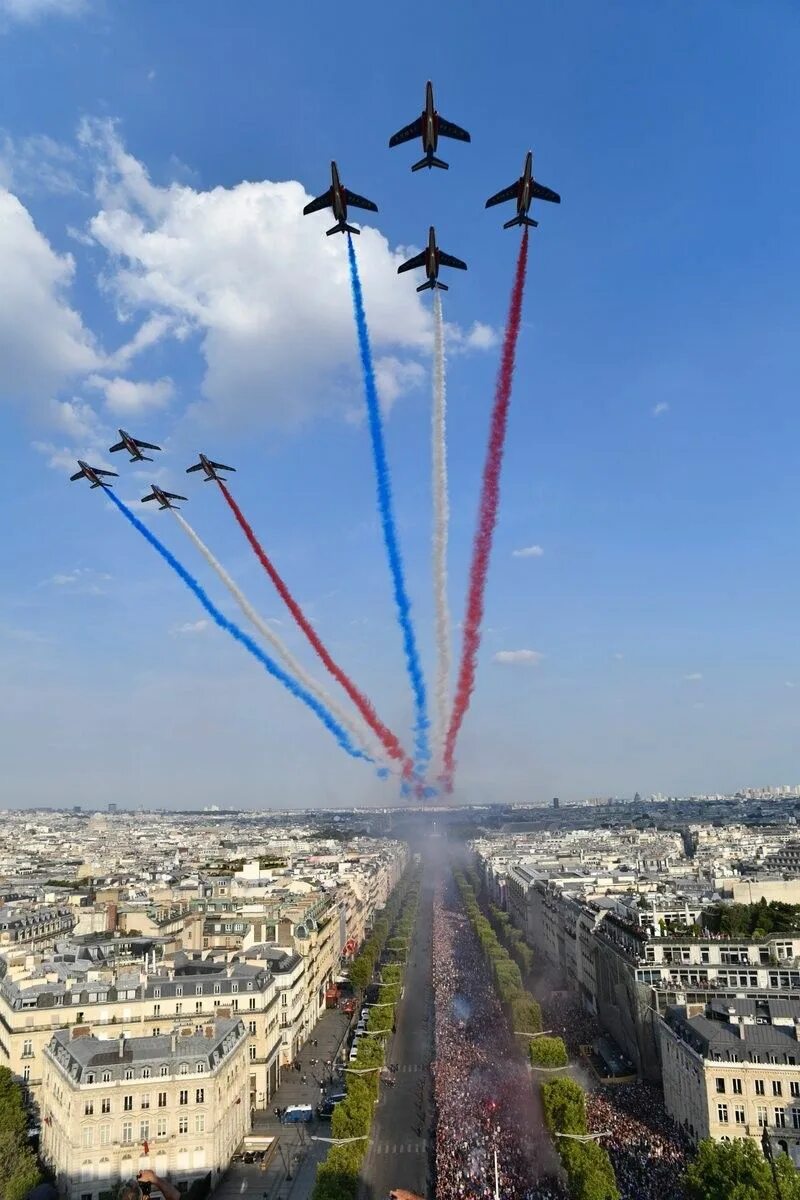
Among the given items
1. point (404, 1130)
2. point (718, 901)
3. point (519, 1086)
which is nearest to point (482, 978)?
point (718, 901)

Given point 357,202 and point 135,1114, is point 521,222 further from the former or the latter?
point 135,1114

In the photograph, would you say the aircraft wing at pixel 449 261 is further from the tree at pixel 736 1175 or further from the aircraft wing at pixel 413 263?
the tree at pixel 736 1175

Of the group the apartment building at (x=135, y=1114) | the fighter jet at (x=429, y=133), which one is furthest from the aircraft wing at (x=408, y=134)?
the apartment building at (x=135, y=1114)

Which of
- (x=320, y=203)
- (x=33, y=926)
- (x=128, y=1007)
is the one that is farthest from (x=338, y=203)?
(x=33, y=926)

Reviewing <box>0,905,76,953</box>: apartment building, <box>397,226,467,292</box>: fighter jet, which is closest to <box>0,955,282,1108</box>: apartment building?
<box>0,905,76,953</box>: apartment building

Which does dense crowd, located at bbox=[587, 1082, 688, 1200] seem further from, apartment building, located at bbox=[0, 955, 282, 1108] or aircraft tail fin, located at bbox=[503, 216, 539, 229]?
aircraft tail fin, located at bbox=[503, 216, 539, 229]

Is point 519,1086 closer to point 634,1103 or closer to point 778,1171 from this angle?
point 634,1103

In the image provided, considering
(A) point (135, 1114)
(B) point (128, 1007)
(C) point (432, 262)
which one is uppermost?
(C) point (432, 262)
